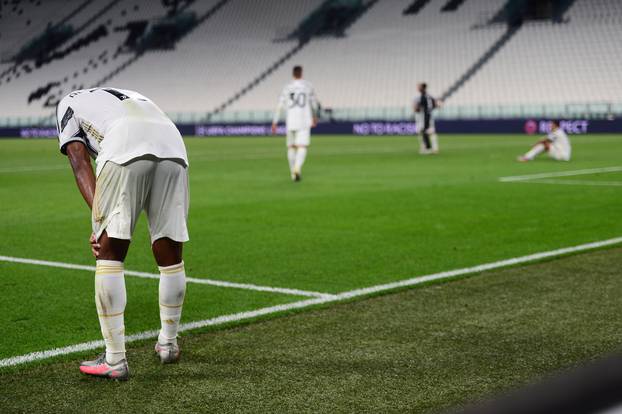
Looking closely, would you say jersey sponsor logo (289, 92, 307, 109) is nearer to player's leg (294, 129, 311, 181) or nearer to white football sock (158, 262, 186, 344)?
player's leg (294, 129, 311, 181)

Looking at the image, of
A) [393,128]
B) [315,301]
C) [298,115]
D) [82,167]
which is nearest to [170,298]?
[82,167]

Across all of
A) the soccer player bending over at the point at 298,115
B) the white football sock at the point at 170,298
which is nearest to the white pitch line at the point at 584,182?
the soccer player bending over at the point at 298,115

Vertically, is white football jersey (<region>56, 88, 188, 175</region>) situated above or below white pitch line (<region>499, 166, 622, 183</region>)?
above

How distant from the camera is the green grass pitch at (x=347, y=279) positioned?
12.7ft

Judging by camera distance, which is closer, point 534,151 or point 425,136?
point 534,151

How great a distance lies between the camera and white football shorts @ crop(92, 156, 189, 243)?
3768 mm

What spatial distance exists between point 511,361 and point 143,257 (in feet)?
13.7

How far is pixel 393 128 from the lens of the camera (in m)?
40.4

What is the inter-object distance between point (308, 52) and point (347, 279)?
4377 cm

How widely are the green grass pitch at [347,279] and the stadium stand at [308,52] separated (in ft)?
91.7

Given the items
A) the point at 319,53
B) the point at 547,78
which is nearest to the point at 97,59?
the point at 319,53

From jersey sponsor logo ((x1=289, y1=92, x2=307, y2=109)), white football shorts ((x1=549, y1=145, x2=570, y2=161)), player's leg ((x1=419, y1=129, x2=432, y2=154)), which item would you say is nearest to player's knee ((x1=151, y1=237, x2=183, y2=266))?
jersey sponsor logo ((x1=289, y1=92, x2=307, y2=109))

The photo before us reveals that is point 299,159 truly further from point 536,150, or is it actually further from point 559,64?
point 559,64

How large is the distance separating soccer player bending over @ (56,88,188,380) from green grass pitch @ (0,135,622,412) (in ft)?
0.93
